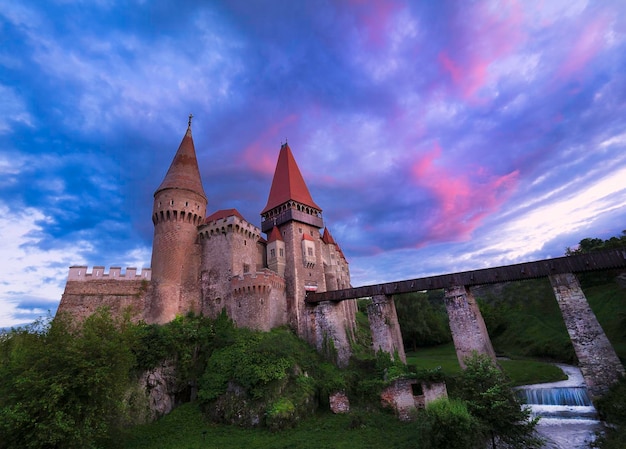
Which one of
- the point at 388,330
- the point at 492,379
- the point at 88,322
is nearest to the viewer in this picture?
the point at 492,379

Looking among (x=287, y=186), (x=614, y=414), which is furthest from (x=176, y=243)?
(x=614, y=414)

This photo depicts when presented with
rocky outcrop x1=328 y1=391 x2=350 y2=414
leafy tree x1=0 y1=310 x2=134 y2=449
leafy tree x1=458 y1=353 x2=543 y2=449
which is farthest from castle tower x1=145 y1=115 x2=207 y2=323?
leafy tree x1=458 y1=353 x2=543 y2=449

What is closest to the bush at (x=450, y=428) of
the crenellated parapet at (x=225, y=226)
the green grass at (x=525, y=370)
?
the green grass at (x=525, y=370)

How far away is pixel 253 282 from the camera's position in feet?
94.6

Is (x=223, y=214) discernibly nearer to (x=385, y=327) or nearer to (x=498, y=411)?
(x=385, y=327)

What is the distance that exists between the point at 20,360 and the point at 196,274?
1597 centimetres

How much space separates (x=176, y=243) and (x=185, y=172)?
8091 millimetres

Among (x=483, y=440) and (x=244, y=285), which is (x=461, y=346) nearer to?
(x=483, y=440)

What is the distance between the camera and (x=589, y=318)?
1900 cm

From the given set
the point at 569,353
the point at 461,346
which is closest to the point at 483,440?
the point at 461,346

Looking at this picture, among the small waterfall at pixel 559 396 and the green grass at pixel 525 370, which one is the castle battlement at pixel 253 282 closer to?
the green grass at pixel 525 370

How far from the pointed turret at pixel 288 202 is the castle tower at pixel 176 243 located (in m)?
8.21

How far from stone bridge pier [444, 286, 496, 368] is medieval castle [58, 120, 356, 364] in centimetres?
1103

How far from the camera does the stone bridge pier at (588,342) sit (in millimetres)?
17938
